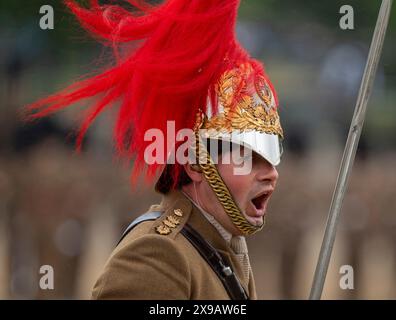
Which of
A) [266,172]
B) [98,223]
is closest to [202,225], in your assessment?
[266,172]

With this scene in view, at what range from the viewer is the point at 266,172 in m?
3.06

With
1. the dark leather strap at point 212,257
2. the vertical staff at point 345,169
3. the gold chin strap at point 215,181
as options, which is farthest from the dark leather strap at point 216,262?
the vertical staff at point 345,169

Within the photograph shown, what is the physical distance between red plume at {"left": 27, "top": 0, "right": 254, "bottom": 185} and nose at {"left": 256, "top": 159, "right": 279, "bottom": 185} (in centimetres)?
22

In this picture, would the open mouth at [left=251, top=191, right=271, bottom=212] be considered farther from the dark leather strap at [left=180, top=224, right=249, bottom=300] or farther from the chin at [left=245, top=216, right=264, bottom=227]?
the dark leather strap at [left=180, top=224, right=249, bottom=300]

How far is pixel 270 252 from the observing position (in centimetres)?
751

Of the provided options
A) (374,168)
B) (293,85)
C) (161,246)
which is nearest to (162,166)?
(161,246)

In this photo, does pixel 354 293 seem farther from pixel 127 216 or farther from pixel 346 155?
pixel 346 155

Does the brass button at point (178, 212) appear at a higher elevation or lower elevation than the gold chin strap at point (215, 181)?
lower

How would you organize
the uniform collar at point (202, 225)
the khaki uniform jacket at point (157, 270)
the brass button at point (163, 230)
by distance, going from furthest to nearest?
the uniform collar at point (202, 225), the brass button at point (163, 230), the khaki uniform jacket at point (157, 270)

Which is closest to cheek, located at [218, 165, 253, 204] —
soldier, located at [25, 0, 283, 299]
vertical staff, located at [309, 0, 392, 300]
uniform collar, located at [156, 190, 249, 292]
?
soldier, located at [25, 0, 283, 299]

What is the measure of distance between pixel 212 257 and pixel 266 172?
267 millimetres

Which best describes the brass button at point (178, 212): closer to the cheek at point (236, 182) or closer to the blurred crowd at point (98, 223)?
the cheek at point (236, 182)

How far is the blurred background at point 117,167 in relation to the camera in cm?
716

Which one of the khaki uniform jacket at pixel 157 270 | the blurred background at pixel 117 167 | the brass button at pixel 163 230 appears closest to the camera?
the khaki uniform jacket at pixel 157 270
